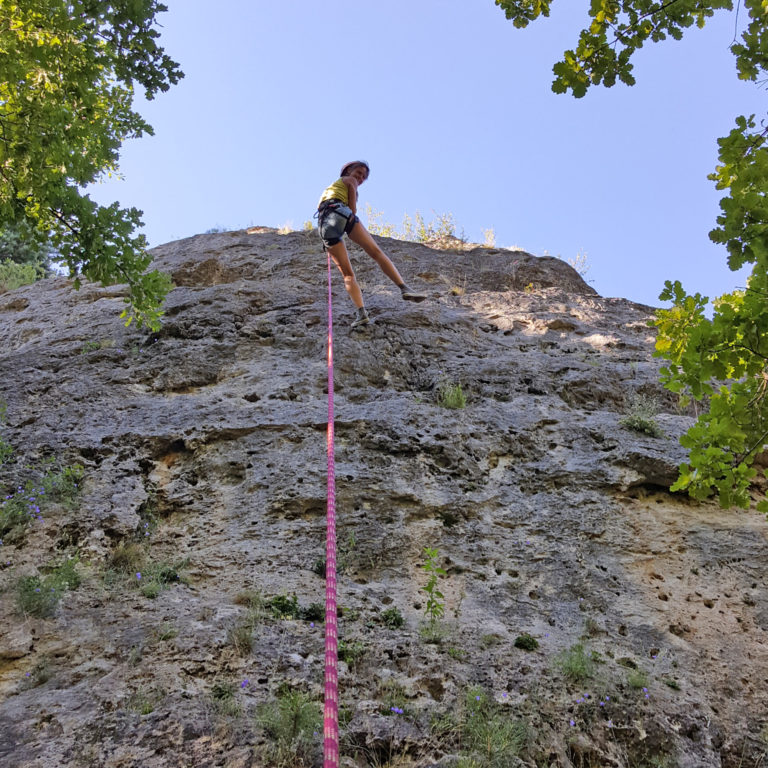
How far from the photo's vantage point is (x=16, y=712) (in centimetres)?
297

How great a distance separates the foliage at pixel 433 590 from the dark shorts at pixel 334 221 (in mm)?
4005

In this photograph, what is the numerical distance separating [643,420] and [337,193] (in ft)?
13.7

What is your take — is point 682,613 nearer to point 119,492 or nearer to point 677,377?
point 677,377

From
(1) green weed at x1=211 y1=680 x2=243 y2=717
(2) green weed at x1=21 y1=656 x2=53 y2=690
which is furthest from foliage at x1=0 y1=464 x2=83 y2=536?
(1) green weed at x1=211 y1=680 x2=243 y2=717

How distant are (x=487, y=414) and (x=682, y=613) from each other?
237 cm

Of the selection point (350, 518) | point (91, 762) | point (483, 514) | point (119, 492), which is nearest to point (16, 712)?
point (91, 762)

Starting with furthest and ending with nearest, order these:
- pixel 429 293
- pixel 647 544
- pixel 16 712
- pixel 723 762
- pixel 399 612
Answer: pixel 429 293, pixel 647 544, pixel 399 612, pixel 723 762, pixel 16 712

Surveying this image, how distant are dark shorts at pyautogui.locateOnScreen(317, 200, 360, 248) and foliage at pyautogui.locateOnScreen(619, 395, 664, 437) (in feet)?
11.9

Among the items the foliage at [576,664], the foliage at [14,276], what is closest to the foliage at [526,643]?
the foliage at [576,664]

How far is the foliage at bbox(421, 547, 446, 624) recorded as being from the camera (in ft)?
13.0

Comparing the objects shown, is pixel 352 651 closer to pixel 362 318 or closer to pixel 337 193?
pixel 362 318

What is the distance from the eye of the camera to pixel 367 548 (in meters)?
4.54

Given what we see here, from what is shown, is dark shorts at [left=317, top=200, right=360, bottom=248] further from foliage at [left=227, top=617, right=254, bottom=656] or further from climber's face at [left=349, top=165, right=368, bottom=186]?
foliage at [left=227, top=617, right=254, bottom=656]

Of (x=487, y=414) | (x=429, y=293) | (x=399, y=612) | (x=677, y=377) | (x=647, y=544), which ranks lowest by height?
(x=399, y=612)
